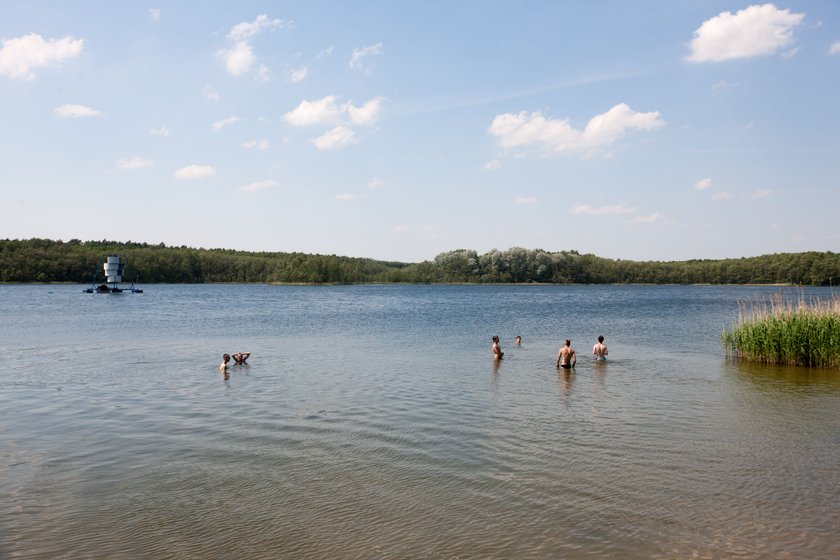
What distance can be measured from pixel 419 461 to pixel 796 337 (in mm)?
19819

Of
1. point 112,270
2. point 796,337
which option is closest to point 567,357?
point 796,337

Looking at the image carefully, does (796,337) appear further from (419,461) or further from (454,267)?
(454,267)

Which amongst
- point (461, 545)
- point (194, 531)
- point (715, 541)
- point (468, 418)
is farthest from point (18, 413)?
→ point (715, 541)

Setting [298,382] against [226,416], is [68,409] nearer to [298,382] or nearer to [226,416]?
[226,416]

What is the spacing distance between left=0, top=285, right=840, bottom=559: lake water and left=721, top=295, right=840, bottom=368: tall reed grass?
1067mm

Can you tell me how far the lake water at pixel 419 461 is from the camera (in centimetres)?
851

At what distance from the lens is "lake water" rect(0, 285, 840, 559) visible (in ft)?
27.9

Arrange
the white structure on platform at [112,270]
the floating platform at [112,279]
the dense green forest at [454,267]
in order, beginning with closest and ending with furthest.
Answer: the floating platform at [112,279] → the white structure on platform at [112,270] → the dense green forest at [454,267]

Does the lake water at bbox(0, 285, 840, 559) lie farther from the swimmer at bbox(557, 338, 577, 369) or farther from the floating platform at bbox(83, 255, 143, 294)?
the floating platform at bbox(83, 255, 143, 294)

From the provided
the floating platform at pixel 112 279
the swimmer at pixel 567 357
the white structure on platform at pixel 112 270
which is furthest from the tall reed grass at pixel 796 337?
the white structure on platform at pixel 112 270

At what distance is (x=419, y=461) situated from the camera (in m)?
12.1

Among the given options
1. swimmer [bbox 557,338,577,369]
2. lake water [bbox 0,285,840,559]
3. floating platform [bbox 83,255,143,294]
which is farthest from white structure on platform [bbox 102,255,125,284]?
swimmer [bbox 557,338,577,369]

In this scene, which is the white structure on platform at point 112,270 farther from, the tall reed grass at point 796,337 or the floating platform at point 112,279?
the tall reed grass at point 796,337

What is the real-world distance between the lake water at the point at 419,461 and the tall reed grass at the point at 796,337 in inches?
42.0
